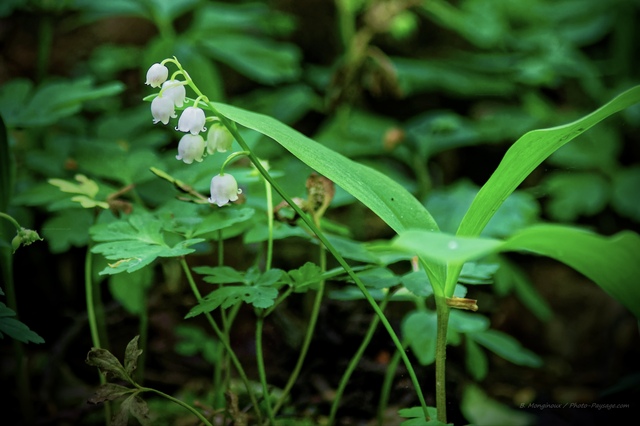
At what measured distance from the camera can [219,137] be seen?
1.02 m

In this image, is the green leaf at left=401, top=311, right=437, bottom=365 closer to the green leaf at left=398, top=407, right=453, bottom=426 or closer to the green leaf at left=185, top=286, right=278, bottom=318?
the green leaf at left=398, top=407, right=453, bottom=426

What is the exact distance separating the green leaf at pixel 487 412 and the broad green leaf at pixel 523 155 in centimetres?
90

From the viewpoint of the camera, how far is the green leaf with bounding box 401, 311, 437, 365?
1.27 meters

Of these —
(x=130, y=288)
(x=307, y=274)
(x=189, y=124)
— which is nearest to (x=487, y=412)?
(x=307, y=274)

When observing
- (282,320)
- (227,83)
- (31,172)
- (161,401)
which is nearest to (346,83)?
(227,83)

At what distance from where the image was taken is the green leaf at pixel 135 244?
0.96 meters

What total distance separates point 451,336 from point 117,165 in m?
0.92

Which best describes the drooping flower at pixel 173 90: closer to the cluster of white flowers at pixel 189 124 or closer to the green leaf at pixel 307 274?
the cluster of white flowers at pixel 189 124

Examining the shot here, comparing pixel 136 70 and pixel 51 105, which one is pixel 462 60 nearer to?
pixel 136 70

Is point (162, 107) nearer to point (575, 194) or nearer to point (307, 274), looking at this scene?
point (307, 274)

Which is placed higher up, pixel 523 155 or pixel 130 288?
pixel 523 155

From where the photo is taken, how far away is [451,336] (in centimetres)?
134

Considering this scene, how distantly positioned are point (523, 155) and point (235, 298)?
0.54 metres

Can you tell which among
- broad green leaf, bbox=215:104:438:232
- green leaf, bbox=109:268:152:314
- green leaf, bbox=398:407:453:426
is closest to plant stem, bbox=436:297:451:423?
green leaf, bbox=398:407:453:426
